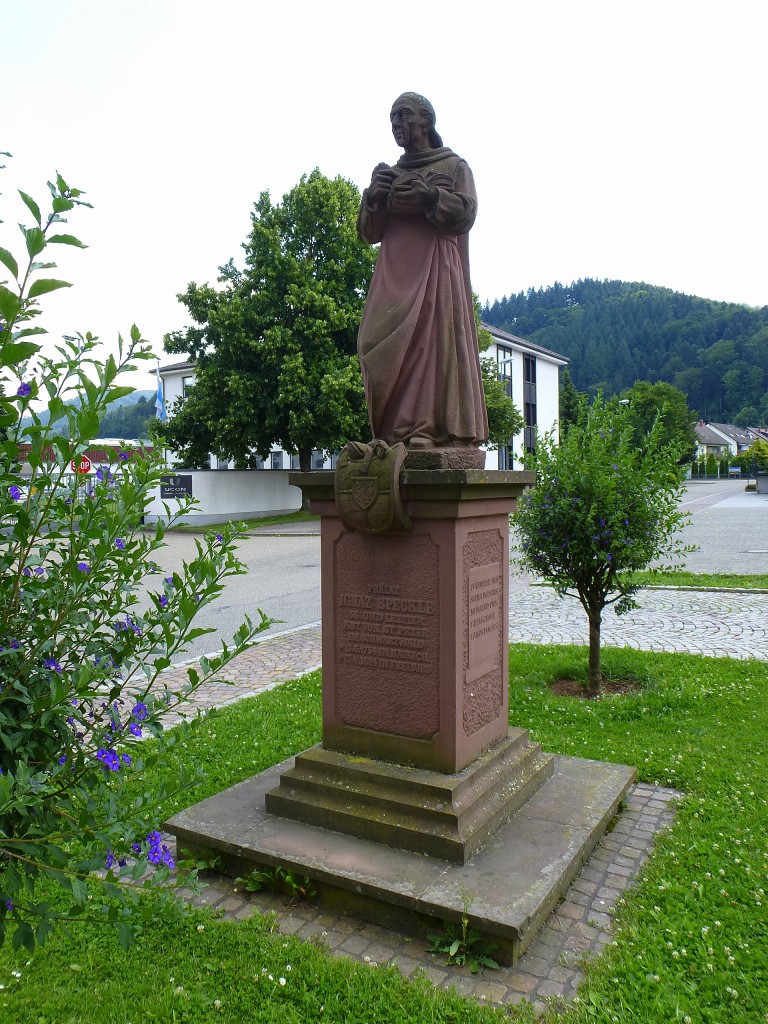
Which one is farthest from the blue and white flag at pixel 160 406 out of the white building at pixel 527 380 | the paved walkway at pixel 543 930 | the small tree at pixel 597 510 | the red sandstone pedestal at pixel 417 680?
the red sandstone pedestal at pixel 417 680

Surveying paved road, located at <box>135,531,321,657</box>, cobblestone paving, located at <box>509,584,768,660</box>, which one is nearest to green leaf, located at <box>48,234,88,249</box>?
paved road, located at <box>135,531,321,657</box>

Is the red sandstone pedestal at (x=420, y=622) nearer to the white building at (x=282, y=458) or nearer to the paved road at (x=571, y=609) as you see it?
the paved road at (x=571, y=609)

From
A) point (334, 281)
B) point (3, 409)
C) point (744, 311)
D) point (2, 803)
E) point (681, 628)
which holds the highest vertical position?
point (744, 311)

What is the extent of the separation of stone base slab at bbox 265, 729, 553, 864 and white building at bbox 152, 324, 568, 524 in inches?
476

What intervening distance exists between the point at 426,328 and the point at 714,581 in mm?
10993

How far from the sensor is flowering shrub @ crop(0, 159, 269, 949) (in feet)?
5.40

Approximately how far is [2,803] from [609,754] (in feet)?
16.1

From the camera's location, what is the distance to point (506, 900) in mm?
3361

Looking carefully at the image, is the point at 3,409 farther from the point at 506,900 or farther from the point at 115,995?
the point at 506,900

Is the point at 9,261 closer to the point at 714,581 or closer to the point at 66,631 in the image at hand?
the point at 66,631

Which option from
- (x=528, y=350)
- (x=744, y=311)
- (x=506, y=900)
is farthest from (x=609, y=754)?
(x=744, y=311)

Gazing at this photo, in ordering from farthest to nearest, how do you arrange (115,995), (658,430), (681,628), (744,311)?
(744,311)
(681,628)
(658,430)
(115,995)

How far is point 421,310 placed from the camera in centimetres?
443

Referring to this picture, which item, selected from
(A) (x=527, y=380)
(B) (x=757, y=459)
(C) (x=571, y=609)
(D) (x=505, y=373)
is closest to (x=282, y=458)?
(D) (x=505, y=373)
